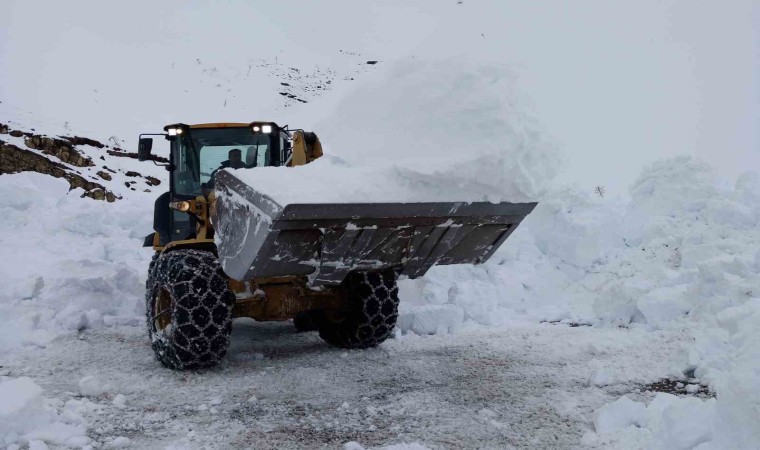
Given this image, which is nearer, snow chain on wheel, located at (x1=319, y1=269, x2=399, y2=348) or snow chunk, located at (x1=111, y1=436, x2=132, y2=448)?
snow chunk, located at (x1=111, y1=436, x2=132, y2=448)

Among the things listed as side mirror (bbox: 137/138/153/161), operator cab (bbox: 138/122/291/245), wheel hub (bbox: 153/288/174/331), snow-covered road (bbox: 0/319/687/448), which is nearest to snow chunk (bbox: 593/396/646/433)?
snow-covered road (bbox: 0/319/687/448)

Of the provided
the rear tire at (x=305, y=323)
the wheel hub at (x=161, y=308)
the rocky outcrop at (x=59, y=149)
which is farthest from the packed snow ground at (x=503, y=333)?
the rocky outcrop at (x=59, y=149)

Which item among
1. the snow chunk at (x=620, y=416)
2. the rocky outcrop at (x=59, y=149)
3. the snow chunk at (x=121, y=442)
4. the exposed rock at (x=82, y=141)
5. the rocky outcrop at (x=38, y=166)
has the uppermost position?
the exposed rock at (x=82, y=141)

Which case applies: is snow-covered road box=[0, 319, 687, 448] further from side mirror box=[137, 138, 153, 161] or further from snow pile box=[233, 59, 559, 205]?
side mirror box=[137, 138, 153, 161]

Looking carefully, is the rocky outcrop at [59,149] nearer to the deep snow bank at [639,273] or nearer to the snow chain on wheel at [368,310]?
the deep snow bank at [639,273]

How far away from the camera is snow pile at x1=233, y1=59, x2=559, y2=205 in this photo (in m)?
3.73

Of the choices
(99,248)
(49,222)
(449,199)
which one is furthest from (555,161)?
(49,222)

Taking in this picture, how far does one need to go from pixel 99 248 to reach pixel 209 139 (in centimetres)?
296

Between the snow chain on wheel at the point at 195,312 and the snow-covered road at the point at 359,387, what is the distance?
0.46 ft

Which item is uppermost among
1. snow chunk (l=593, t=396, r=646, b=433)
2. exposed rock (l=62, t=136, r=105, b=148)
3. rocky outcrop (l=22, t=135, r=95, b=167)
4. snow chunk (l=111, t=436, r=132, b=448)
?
exposed rock (l=62, t=136, r=105, b=148)

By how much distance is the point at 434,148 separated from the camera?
3.81 meters

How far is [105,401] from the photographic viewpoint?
357 centimetres

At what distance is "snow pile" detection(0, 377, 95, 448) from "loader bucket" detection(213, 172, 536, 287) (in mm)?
1236

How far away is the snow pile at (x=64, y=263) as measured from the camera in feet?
17.7
